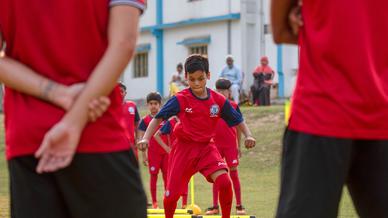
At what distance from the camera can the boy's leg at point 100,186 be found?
10.6ft

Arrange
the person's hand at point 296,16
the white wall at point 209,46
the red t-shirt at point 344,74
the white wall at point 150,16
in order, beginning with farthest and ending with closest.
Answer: the white wall at point 150,16 < the white wall at point 209,46 < the person's hand at point 296,16 < the red t-shirt at point 344,74

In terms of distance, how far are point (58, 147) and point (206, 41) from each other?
32831 millimetres

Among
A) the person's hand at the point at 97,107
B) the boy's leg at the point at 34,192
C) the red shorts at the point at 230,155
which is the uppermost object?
the person's hand at the point at 97,107

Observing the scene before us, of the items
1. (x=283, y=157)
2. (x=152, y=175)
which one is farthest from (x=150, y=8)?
(x=283, y=157)

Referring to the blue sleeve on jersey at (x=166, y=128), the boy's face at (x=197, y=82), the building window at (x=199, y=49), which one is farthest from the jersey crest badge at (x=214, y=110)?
the building window at (x=199, y=49)

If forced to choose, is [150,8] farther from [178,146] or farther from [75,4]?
[75,4]

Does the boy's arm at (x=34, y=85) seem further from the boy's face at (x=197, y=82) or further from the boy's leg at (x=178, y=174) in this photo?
the boy's face at (x=197, y=82)

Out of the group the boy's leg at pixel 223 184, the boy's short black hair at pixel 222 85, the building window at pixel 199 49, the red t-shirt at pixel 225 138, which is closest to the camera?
the boy's leg at pixel 223 184

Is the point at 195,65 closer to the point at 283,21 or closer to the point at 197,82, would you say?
the point at 197,82

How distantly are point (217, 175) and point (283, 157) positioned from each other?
5.86 meters

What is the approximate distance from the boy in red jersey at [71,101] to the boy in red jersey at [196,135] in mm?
6121

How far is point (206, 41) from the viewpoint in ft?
118

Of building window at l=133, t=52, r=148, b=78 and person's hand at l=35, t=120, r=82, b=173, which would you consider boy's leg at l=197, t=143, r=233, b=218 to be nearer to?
person's hand at l=35, t=120, r=82, b=173

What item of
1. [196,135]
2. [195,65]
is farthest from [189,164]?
[195,65]
